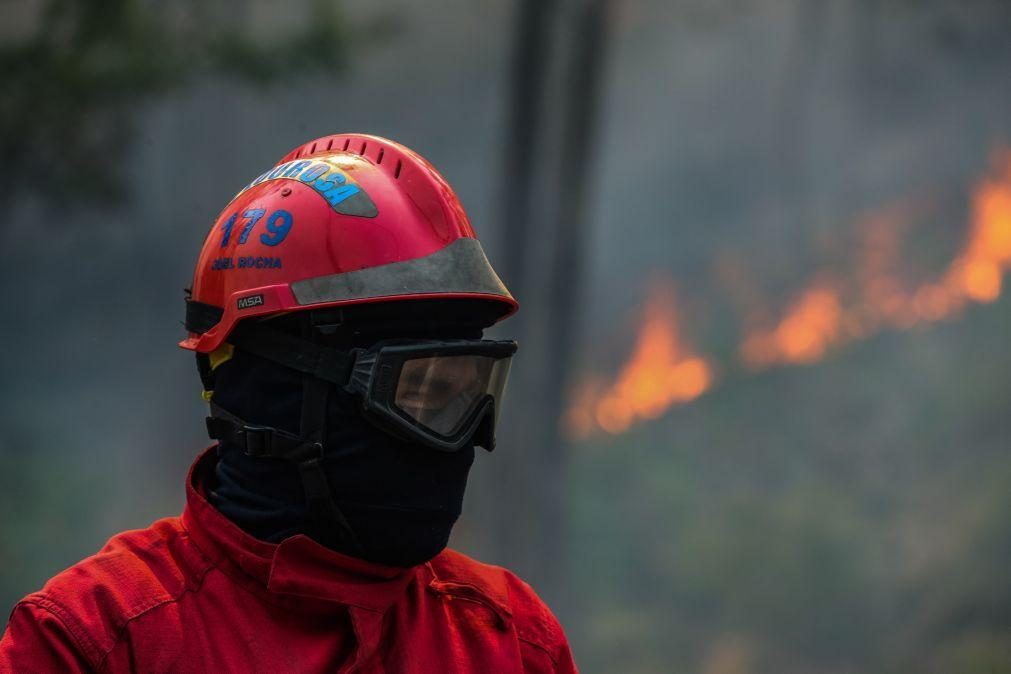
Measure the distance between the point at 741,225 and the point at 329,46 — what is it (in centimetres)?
311

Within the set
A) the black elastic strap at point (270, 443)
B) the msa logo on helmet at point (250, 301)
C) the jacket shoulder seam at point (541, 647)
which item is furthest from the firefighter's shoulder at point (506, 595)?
the msa logo on helmet at point (250, 301)

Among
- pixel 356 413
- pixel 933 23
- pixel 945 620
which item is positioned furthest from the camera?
pixel 933 23

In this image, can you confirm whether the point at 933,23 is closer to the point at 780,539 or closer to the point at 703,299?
the point at 703,299

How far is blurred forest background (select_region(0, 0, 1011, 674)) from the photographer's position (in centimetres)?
814

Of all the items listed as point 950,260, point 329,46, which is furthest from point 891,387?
point 329,46

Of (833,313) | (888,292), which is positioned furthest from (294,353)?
(888,292)

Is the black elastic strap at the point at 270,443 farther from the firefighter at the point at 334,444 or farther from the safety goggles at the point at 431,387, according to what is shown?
the safety goggles at the point at 431,387

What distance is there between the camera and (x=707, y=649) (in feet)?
26.8

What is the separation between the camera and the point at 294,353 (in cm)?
202

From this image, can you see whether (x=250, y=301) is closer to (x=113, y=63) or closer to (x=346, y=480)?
(x=346, y=480)

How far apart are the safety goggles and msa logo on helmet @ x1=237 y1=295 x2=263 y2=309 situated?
Result: 0.19 m

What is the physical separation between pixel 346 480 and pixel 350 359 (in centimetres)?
20

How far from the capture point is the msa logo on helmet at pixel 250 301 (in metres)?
2.01

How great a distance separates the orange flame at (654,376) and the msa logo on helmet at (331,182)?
632 centimetres
